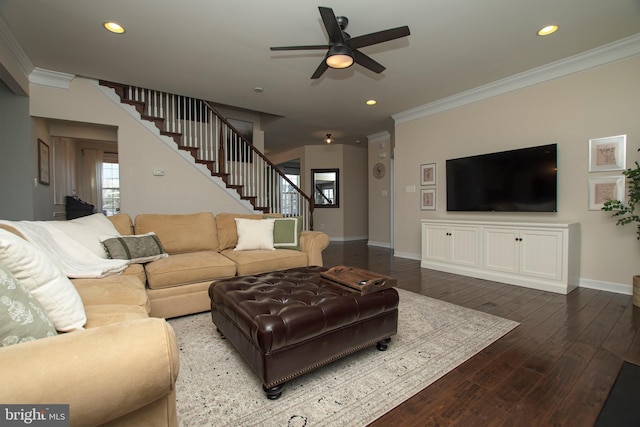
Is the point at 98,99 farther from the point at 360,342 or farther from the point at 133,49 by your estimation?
the point at 360,342

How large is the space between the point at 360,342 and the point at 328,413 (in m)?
0.48

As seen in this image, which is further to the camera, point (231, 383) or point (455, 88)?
point (455, 88)

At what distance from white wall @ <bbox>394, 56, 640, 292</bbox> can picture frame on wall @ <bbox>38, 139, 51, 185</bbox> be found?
20.2 ft

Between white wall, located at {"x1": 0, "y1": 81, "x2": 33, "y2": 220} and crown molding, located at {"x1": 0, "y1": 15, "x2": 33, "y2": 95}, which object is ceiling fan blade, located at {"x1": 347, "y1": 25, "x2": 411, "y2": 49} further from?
white wall, located at {"x1": 0, "y1": 81, "x2": 33, "y2": 220}

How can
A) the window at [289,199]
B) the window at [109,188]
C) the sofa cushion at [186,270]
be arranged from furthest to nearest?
the window at [109,188]
the window at [289,199]
the sofa cushion at [186,270]

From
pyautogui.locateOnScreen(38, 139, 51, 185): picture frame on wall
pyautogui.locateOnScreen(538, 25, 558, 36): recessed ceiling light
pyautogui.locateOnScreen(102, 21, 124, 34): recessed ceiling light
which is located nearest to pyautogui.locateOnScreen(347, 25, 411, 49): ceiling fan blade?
pyautogui.locateOnScreen(538, 25, 558, 36): recessed ceiling light

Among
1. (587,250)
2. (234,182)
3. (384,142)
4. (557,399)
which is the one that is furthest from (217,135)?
(587,250)

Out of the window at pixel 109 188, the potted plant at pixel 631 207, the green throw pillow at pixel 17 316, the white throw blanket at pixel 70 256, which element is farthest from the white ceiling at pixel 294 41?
the window at pixel 109 188

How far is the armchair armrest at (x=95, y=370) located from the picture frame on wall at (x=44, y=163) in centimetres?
478

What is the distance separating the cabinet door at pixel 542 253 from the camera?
3110 millimetres

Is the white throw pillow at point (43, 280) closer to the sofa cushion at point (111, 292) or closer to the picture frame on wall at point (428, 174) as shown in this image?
the sofa cushion at point (111, 292)

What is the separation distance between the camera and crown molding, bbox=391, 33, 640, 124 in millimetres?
2951

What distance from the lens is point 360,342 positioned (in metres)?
1.75

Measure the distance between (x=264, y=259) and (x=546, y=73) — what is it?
161 inches
